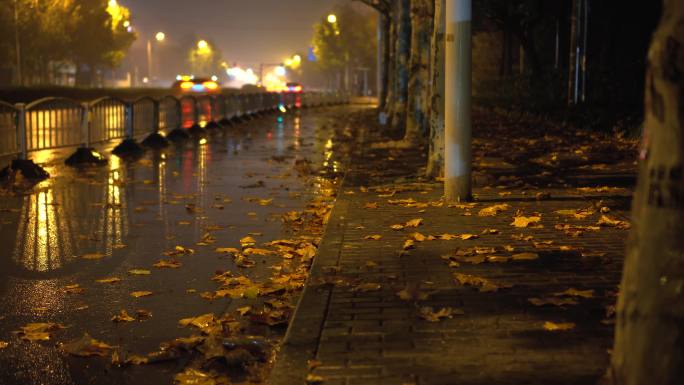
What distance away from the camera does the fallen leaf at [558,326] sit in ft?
18.2

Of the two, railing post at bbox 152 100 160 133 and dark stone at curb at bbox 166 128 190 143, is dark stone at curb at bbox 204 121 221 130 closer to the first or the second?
dark stone at curb at bbox 166 128 190 143

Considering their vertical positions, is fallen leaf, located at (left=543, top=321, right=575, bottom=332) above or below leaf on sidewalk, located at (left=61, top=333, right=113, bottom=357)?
above

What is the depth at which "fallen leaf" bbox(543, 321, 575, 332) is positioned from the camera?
5559mm

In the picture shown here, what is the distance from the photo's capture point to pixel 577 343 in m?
5.26

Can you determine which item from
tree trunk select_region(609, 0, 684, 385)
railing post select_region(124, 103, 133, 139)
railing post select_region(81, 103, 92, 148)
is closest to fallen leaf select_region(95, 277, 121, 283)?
tree trunk select_region(609, 0, 684, 385)

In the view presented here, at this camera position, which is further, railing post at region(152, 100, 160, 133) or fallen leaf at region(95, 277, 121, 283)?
railing post at region(152, 100, 160, 133)

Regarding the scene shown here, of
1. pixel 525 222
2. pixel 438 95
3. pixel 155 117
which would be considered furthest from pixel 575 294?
pixel 155 117

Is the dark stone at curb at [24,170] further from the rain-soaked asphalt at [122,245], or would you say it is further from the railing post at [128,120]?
the railing post at [128,120]

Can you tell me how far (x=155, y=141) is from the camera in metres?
22.8

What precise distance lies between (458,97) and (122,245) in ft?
13.8

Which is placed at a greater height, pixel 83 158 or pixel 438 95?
pixel 438 95

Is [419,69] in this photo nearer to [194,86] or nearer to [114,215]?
[114,215]

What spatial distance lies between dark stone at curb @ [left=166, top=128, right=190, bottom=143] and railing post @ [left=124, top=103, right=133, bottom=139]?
3884 mm

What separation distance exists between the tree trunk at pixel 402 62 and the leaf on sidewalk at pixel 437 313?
74.9 ft
